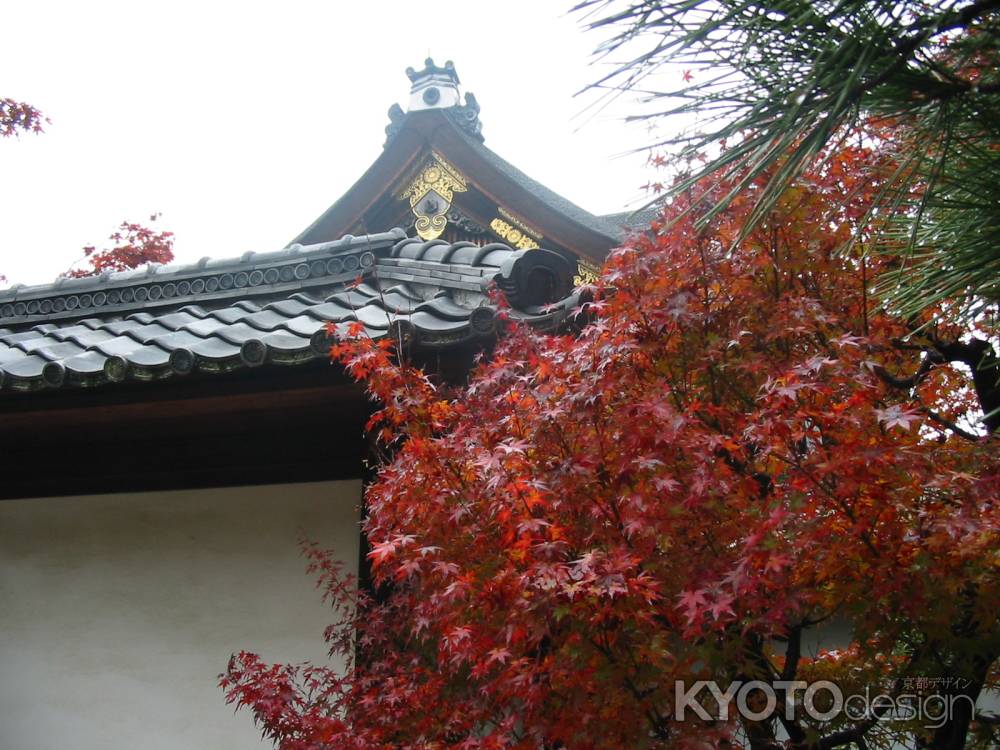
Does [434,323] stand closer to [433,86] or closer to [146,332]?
[146,332]

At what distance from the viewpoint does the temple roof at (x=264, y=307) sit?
11.6ft

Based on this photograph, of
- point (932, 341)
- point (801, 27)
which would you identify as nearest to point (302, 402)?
point (932, 341)

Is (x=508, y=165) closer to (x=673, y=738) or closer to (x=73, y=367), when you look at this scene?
(x=73, y=367)

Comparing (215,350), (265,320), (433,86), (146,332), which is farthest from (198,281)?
(433,86)

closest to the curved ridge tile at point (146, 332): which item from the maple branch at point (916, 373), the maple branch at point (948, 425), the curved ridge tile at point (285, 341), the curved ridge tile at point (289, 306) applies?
the curved ridge tile at point (289, 306)

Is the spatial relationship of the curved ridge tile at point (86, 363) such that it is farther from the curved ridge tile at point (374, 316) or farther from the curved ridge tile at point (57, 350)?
the curved ridge tile at point (374, 316)

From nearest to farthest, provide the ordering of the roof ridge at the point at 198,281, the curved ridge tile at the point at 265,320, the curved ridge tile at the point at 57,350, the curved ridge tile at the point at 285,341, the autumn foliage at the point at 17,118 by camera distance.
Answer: the curved ridge tile at the point at 285,341 < the curved ridge tile at the point at 265,320 < the curved ridge tile at the point at 57,350 < the roof ridge at the point at 198,281 < the autumn foliage at the point at 17,118

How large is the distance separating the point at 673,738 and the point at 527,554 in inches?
23.4

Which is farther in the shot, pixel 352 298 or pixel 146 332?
pixel 146 332

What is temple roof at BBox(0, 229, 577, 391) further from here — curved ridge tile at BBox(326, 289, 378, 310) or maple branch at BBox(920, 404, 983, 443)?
maple branch at BBox(920, 404, 983, 443)

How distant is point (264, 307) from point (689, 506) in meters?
2.54

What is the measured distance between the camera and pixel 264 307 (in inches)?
173

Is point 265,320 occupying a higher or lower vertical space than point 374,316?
higher

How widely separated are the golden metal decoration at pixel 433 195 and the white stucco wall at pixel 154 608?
5.36 metres
